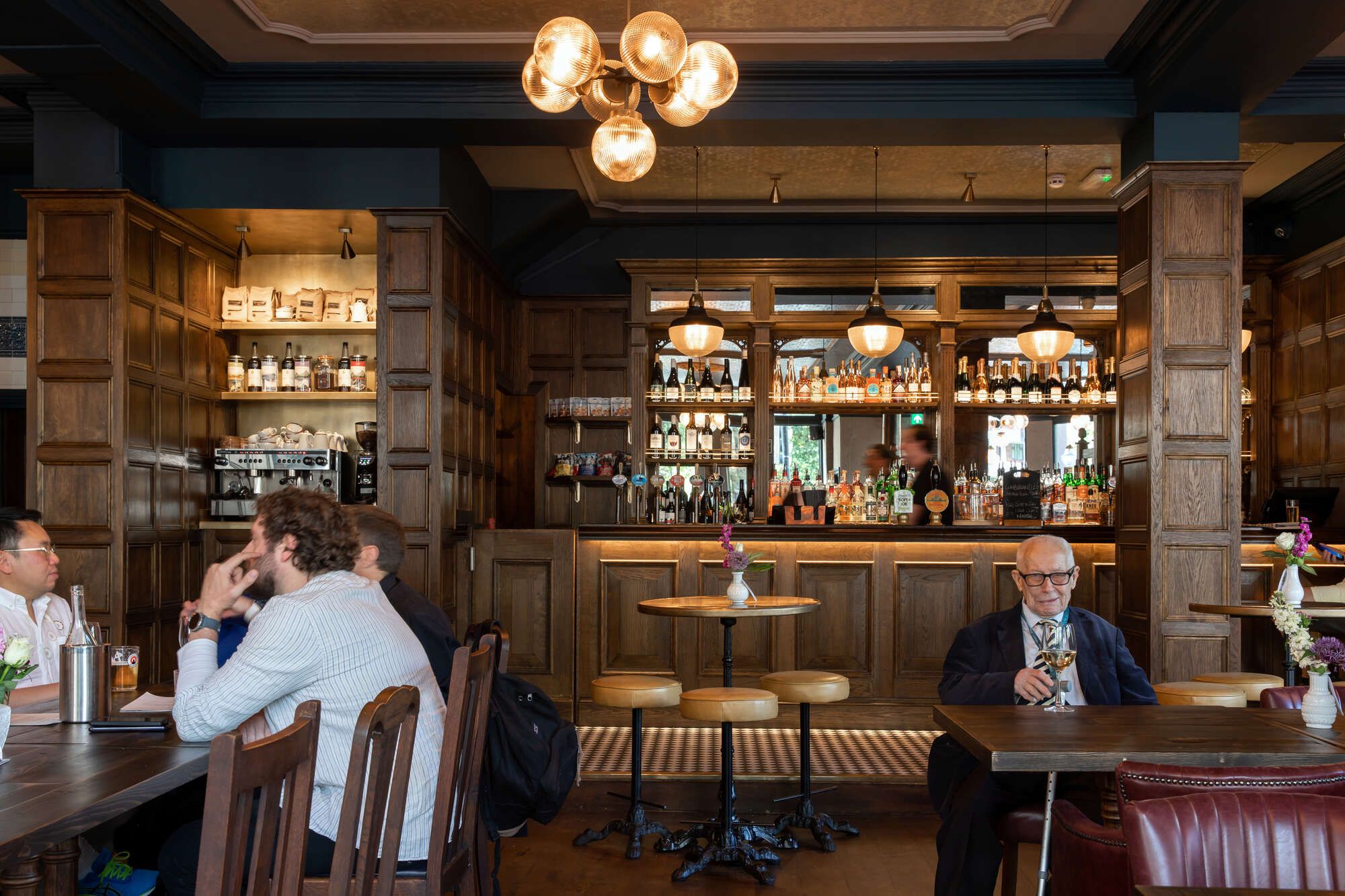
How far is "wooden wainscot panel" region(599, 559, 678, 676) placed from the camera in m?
6.55

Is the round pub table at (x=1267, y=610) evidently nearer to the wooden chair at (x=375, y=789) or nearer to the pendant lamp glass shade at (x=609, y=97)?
the pendant lamp glass shade at (x=609, y=97)

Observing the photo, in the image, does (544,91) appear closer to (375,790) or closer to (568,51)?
(568,51)

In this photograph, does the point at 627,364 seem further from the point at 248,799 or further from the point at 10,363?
the point at 248,799

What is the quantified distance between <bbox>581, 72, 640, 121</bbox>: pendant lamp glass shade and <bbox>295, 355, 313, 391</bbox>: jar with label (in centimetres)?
349

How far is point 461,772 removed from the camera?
264 centimetres

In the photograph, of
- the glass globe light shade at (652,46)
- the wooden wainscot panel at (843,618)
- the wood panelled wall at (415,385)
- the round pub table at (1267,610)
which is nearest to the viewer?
the glass globe light shade at (652,46)

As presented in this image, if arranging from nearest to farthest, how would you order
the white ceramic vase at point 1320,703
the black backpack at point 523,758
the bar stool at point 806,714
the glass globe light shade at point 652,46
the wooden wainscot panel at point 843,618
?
the white ceramic vase at point 1320,703
the black backpack at point 523,758
the glass globe light shade at point 652,46
the bar stool at point 806,714
the wooden wainscot panel at point 843,618

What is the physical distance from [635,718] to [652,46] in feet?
8.82

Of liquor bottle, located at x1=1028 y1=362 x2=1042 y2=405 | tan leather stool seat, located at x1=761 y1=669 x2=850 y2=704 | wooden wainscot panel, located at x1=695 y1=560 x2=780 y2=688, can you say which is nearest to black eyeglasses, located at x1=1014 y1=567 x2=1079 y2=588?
tan leather stool seat, located at x1=761 y1=669 x2=850 y2=704

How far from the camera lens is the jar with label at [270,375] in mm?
6750

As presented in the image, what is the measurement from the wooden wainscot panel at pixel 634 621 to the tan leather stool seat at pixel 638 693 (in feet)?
6.20

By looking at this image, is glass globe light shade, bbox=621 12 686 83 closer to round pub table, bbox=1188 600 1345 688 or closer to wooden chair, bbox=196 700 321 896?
wooden chair, bbox=196 700 321 896

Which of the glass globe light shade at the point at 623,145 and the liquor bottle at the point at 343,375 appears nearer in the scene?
the glass globe light shade at the point at 623,145

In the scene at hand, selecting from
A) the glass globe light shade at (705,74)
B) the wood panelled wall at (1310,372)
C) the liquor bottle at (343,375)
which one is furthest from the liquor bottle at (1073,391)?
the glass globe light shade at (705,74)
